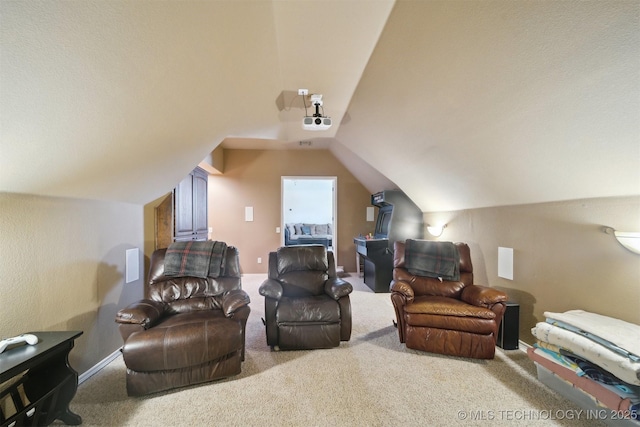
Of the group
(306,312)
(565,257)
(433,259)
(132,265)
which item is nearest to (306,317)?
(306,312)

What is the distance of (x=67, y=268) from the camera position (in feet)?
6.70

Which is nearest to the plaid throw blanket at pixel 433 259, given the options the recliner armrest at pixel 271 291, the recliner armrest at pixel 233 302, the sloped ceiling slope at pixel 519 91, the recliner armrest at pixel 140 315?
the sloped ceiling slope at pixel 519 91

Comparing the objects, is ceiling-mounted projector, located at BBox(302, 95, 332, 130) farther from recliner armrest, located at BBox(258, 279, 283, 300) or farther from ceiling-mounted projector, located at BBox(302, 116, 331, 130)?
recliner armrest, located at BBox(258, 279, 283, 300)

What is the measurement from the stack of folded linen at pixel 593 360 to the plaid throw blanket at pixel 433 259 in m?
0.95

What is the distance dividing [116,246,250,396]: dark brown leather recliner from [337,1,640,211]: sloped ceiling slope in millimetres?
2438

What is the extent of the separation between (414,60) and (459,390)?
2.57 metres

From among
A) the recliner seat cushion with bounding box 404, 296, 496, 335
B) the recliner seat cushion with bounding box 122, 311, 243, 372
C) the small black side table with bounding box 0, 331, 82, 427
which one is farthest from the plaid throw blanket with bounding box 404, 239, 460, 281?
the small black side table with bounding box 0, 331, 82, 427

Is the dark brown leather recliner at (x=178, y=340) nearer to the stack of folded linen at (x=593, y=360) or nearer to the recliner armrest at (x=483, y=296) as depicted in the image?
the recliner armrest at (x=483, y=296)

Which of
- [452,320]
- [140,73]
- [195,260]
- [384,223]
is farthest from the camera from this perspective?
[384,223]

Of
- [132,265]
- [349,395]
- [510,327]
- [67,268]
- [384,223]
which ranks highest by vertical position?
[384,223]

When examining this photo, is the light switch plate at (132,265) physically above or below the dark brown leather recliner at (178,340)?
above

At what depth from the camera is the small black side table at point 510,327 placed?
8.20 ft

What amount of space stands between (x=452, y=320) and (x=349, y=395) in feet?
3.93

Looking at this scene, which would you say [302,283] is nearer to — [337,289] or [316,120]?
[337,289]
